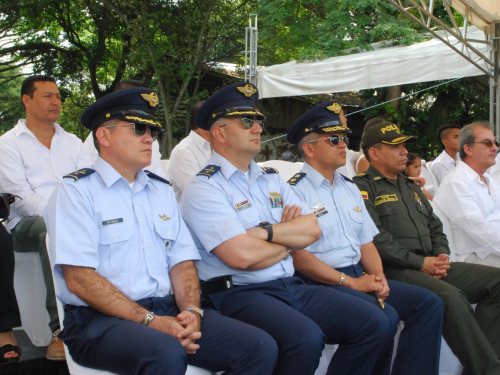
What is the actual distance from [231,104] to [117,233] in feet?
3.75

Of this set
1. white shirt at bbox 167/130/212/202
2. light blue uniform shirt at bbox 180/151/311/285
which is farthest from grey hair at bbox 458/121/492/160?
white shirt at bbox 167/130/212/202

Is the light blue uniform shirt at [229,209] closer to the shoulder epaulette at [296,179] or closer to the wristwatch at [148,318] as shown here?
the shoulder epaulette at [296,179]

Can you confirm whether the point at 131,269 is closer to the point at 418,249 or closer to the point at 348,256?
the point at 348,256

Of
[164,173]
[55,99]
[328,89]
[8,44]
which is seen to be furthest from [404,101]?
[8,44]

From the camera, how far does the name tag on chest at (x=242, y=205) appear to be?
2.99 meters

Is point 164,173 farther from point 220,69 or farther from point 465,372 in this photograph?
point 220,69

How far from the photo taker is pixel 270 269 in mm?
2875

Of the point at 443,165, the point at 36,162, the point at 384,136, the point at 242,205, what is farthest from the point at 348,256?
the point at 443,165

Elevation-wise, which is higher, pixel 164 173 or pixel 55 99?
pixel 55 99

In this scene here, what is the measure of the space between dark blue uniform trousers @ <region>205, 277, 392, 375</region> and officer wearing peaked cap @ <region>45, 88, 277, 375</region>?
7.4 inches

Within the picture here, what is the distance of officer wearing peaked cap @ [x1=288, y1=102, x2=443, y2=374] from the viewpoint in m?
3.17

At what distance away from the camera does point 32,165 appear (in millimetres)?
3730

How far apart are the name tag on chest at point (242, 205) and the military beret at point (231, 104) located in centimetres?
53

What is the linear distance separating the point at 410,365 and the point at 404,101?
10016 millimetres
